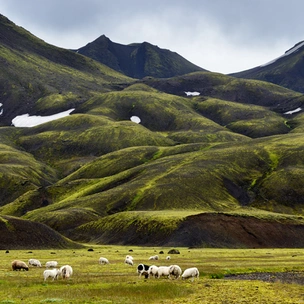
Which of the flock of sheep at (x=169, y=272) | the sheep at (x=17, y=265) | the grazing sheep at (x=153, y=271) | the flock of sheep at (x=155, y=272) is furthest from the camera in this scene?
the sheep at (x=17, y=265)

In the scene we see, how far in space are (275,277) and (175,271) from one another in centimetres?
1047

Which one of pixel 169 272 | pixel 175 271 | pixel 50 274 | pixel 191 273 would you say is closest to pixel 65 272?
pixel 50 274

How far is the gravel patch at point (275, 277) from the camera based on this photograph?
1696 inches

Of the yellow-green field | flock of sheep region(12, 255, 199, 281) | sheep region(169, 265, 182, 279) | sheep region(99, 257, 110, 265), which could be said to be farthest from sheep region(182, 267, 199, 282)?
sheep region(99, 257, 110, 265)

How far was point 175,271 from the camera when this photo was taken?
4144 centimetres

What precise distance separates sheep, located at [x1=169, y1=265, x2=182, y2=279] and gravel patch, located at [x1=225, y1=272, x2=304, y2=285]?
238 inches

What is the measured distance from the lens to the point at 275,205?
161500mm

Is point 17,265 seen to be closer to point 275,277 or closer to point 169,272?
point 169,272

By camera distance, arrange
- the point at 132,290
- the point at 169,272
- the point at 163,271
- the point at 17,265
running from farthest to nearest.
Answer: the point at 17,265, the point at 163,271, the point at 169,272, the point at 132,290

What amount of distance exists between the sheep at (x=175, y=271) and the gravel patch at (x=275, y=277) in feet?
19.9

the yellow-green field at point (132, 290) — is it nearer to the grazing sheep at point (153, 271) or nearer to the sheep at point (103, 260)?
the grazing sheep at point (153, 271)

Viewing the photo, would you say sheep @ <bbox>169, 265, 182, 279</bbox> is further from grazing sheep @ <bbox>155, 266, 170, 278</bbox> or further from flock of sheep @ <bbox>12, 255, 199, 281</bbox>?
grazing sheep @ <bbox>155, 266, 170, 278</bbox>

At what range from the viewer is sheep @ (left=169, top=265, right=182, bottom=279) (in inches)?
1626

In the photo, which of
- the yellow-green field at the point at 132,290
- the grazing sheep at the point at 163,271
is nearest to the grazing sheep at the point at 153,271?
the grazing sheep at the point at 163,271
